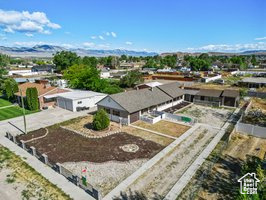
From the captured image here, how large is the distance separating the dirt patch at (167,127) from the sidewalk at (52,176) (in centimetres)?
1352

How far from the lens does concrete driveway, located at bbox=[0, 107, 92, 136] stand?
26969 mm

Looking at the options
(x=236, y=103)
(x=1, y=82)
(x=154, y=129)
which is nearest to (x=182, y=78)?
(x=236, y=103)

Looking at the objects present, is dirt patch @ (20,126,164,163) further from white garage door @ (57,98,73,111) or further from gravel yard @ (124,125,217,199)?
white garage door @ (57,98,73,111)

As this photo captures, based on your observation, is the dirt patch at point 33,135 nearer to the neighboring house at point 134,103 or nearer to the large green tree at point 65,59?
the neighboring house at point 134,103

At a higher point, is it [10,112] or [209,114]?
[10,112]

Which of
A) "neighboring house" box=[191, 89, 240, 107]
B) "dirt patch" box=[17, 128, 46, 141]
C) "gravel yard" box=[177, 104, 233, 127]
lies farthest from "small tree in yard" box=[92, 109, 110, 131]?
"neighboring house" box=[191, 89, 240, 107]

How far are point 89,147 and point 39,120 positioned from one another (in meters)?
13.6

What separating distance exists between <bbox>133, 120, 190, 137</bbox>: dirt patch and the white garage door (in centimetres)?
1365

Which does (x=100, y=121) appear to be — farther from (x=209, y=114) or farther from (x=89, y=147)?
(x=209, y=114)

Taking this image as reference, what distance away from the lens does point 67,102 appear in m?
35.7

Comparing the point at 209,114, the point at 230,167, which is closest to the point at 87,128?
the point at 230,167

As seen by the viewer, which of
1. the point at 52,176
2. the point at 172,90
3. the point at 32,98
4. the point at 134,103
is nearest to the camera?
the point at 52,176

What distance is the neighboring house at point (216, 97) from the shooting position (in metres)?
37.1

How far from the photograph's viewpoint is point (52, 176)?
1608cm
